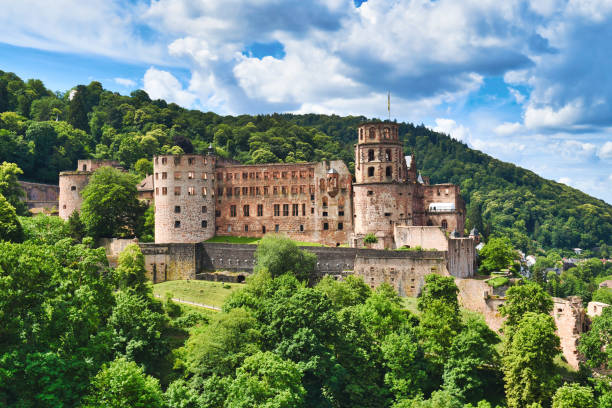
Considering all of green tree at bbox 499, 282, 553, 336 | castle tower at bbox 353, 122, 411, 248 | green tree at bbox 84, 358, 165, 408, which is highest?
castle tower at bbox 353, 122, 411, 248

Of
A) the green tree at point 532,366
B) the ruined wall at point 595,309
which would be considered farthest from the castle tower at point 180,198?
the ruined wall at point 595,309

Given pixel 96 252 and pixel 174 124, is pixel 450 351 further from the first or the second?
pixel 174 124

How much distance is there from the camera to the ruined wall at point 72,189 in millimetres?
77125

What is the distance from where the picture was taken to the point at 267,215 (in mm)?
73938

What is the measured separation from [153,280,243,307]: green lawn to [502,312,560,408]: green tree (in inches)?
1066

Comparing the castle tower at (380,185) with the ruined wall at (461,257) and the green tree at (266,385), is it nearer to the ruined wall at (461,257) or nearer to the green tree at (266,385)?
the ruined wall at (461,257)

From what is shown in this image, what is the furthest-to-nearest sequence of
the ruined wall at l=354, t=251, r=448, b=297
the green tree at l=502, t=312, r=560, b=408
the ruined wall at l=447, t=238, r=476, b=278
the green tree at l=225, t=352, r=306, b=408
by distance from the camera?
the ruined wall at l=447, t=238, r=476, b=278, the ruined wall at l=354, t=251, r=448, b=297, the green tree at l=502, t=312, r=560, b=408, the green tree at l=225, t=352, r=306, b=408

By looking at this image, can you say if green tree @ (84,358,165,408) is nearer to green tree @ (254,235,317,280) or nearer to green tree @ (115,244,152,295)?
green tree @ (115,244,152,295)

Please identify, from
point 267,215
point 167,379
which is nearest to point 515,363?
point 167,379

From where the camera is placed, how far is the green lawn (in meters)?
56.6

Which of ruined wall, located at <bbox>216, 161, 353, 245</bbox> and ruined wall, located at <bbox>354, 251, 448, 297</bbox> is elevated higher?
ruined wall, located at <bbox>216, 161, 353, 245</bbox>

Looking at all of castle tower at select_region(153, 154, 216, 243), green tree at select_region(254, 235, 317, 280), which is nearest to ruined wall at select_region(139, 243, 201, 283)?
castle tower at select_region(153, 154, 216, 243)

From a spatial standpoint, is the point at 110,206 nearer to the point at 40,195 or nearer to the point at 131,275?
the point at 131,275

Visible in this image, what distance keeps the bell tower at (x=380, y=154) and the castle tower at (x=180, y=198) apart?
65.4ft
